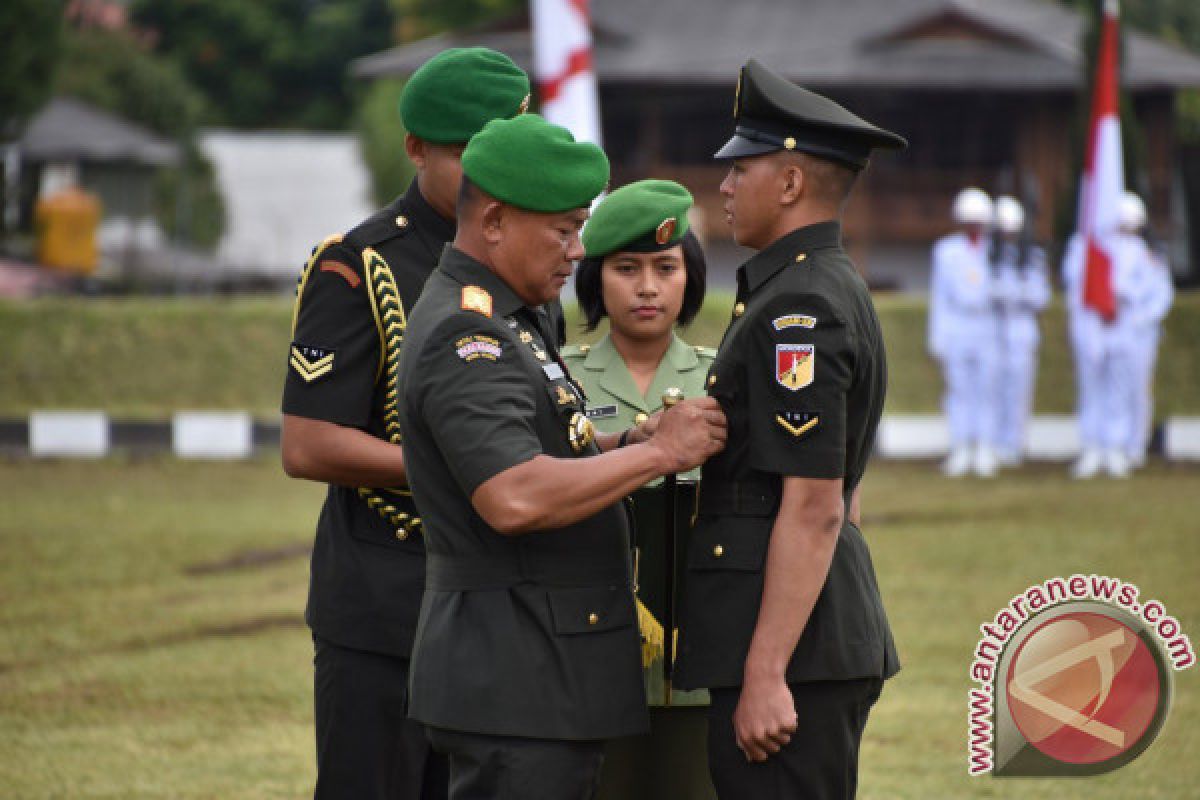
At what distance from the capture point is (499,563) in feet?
12.0

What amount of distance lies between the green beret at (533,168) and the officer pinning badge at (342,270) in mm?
694

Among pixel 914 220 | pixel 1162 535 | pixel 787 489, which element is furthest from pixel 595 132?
pixel 914 220

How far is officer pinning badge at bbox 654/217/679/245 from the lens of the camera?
16.8 feet

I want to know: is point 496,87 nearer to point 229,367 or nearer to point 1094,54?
point 229,367

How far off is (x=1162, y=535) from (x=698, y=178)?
24.9 meters

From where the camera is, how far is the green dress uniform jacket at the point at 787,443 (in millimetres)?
3669

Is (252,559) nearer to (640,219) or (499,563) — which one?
(640,219)

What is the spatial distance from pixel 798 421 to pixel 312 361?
1174mm

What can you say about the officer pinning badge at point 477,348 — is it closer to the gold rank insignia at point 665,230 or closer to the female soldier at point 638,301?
the female soldier at point 638,301

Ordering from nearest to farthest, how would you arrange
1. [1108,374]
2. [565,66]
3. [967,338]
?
[565,66], [1108,374], [967,338]

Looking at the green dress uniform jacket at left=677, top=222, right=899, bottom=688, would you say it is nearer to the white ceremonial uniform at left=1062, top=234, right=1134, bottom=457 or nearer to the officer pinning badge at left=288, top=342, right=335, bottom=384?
the officer pinning badge at left=288, top=342, right=335, bottom=384

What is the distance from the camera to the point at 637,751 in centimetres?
460

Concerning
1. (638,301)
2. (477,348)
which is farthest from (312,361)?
(638,301)

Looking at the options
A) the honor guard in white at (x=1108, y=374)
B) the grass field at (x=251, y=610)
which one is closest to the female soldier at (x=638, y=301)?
the grass field at (x=251, y=610)
